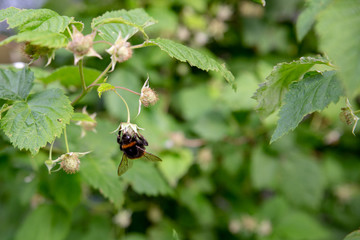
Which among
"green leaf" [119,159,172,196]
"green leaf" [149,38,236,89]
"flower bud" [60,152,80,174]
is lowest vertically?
"green leaf" [119,159,172,196]

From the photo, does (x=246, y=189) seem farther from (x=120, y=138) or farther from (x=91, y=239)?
(x=120, y=138)

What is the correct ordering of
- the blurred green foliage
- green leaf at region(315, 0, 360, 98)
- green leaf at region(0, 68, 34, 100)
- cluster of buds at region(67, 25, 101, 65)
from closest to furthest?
green leaf at region(315, 0, 360, 98) < cluster of buds at region(67, 25, 101, 65) < green leaf at region(0, 68, 34, 100) < the blurred green foliage

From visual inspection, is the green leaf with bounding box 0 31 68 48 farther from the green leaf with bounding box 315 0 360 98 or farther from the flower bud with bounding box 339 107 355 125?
the flower bud with bounding box 339 107 355 125

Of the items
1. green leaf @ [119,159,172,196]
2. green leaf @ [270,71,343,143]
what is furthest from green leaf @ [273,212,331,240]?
green leaf @ [270,71,343,143]

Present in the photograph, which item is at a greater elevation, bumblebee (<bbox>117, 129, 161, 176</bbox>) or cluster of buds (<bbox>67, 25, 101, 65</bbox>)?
cluster of buds (<bbox>67, 25, 101, 65</bbox>)

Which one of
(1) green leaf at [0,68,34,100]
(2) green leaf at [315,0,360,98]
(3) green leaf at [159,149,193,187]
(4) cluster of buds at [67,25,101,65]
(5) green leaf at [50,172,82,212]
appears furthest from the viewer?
(3) green leaf at [159,149,193,187]

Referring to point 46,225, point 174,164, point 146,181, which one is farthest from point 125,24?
point 174,164

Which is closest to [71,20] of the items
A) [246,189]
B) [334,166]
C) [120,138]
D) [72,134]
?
[120,138]

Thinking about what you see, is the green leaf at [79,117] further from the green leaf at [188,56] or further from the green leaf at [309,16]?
the green leaf at [309,16]
